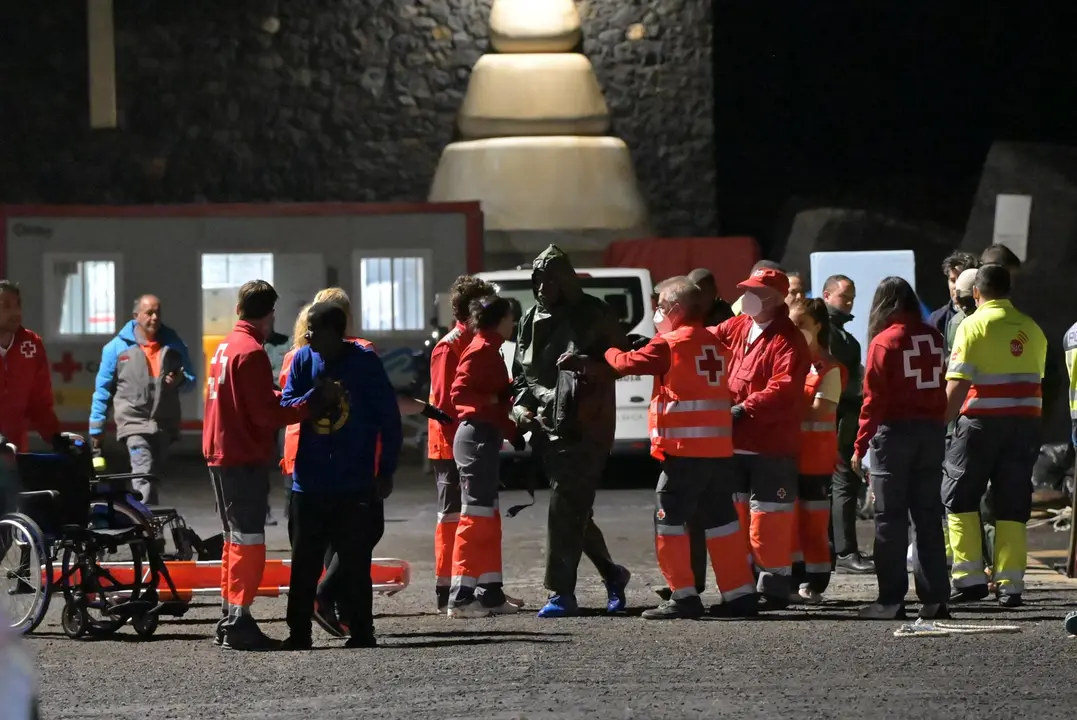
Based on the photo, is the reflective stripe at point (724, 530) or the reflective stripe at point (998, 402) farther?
the reflective stripe at point (998, 402)

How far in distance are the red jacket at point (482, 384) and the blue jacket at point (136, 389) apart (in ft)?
13.4

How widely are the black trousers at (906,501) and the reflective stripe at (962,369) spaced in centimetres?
46

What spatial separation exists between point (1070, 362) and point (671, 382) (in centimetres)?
252

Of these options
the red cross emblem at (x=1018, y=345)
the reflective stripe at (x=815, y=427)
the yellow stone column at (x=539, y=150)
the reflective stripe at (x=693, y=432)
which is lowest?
the reflective stripe at (x=815, y=427)

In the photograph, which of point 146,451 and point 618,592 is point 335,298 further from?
point 146,451

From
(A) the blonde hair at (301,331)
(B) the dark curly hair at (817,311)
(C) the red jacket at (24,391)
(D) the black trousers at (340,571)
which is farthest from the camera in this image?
(B) the dark curly hair at (817,311)

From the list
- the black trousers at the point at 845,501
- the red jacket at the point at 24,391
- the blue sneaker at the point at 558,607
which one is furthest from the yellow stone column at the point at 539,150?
the blue sneaker at the point at 558,607

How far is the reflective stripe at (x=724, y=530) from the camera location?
388 inches

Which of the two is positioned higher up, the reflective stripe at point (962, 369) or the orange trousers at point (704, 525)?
the reflective stripe at point (962, 369)

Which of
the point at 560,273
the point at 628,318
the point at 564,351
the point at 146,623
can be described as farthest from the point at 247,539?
the point at 628,318

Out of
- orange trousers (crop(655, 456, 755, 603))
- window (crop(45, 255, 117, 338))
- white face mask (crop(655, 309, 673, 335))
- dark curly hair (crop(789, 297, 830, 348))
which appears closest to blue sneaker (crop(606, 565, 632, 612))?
orange trousers (crop(655, 456, 755, 603))

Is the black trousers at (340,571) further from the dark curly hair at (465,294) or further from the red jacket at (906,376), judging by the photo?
the red jacket at (906,376)

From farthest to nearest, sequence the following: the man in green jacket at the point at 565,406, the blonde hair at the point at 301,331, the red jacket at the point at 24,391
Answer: the red jacket at the point at 24,391 < the man in green jacket at the point at 565,406 < the blonde hair at the point at 301,331

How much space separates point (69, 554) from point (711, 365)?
10.5 feet
